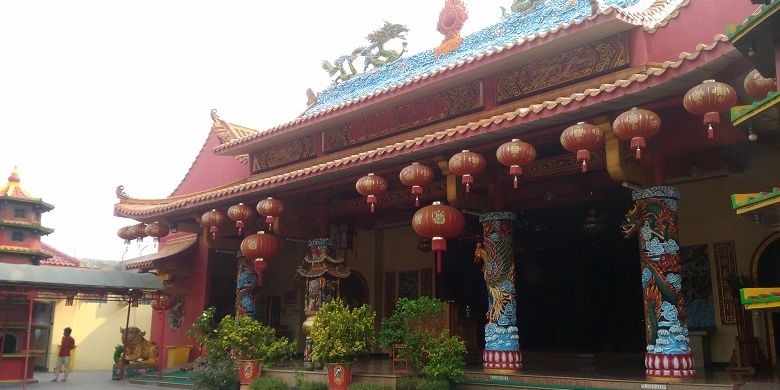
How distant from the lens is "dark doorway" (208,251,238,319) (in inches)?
628

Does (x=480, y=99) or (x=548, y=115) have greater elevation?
(x=480, y=99)

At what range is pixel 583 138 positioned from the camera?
21.8 feet

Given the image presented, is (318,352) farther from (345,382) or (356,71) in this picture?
(356,71)

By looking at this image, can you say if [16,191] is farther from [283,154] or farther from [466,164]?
[466,164]

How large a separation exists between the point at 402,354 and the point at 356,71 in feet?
24.7

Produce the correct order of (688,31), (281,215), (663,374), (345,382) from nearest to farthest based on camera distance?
1. (663,374)
2. (688,31)
3. (345,382)
4. (281,215)

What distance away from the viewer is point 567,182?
9.05 meters

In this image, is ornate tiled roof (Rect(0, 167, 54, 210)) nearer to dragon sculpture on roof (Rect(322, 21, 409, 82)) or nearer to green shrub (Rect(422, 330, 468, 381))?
dragon sculpture on roof (Rect(322, 21, 409, 82))

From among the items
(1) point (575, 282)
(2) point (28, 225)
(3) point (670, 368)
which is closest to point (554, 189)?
(1) point (575, 282)

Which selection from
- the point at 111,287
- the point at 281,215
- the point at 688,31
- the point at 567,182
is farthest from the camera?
the point at 111,287

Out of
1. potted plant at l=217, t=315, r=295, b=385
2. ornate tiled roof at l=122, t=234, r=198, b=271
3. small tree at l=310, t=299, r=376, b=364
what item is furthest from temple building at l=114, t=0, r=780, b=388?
ornate tiled roof at l=122, t=234, r=198, b=271

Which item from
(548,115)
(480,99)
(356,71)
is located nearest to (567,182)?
(480,99)

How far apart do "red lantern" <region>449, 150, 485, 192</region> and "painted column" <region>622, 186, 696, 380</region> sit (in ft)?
5.99

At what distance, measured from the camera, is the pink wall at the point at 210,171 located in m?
15.6
